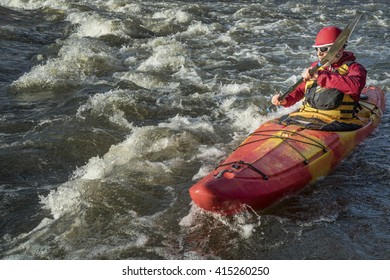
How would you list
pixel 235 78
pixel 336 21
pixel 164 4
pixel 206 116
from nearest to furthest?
pixel 206 116 < pixel 235 78 < pixel 336 21 < pixel 164 4

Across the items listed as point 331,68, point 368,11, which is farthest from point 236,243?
point 368,11

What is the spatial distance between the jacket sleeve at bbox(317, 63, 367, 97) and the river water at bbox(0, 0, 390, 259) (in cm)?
87

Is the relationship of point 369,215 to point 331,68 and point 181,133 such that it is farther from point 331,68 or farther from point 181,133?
point 181,133

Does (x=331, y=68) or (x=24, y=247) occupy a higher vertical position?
(x=331, y=68)

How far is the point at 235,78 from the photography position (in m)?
8.77

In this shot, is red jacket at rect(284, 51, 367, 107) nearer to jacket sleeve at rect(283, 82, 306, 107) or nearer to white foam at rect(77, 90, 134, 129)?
jacket sleeve at rect(283, 82, 306, 107)

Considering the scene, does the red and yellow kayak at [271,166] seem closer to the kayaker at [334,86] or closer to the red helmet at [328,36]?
the kayaker at [334,86]

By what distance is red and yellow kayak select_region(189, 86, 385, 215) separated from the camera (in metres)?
4.28

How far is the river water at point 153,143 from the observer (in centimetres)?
426

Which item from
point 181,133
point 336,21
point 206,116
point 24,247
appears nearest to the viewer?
point 24,247

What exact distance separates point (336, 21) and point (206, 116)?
7.53 m

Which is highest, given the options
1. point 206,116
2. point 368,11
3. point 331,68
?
point 331,68

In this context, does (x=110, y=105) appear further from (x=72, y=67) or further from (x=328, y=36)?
(x=328, y=36)

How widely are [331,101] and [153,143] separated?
2124mm
